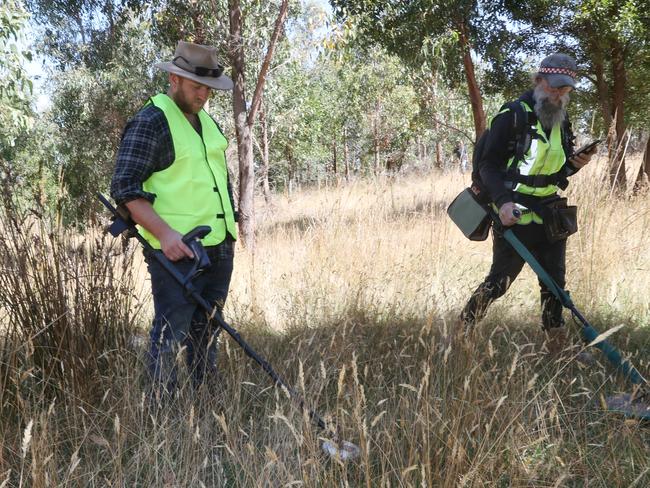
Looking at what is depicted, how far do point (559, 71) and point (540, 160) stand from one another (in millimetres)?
469

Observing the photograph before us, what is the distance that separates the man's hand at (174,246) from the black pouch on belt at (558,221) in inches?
76.0

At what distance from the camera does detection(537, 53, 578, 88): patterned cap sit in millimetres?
2959

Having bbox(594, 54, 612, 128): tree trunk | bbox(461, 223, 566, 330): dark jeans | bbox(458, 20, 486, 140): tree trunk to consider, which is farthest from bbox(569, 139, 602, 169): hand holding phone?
bbox(594, 54, 612, 128): tree trunk

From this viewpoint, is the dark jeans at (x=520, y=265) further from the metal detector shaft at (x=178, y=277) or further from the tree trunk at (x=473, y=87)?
the tree trunk at (x=473, y=87)

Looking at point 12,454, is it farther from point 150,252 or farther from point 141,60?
point 141,60

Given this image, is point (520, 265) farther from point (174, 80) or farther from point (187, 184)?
point (174, 80)

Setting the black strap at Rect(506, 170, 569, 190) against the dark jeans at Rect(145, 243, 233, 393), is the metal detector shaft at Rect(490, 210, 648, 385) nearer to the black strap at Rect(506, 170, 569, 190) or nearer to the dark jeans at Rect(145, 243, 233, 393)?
the black strap at Rect(506, 170, 569, 190)

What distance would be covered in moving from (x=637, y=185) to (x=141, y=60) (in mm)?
11738

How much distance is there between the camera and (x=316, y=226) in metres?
5.41

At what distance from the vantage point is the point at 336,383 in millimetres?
2918

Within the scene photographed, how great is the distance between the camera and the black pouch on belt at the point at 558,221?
3.08 meters

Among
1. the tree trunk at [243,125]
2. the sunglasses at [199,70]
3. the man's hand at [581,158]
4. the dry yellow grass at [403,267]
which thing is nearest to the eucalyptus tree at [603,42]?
the dry yellow grass at [403,267]

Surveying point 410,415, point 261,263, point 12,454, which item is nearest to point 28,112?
point 261,263

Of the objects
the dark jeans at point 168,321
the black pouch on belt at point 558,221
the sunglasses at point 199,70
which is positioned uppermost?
the sunglasses at point 199,70
